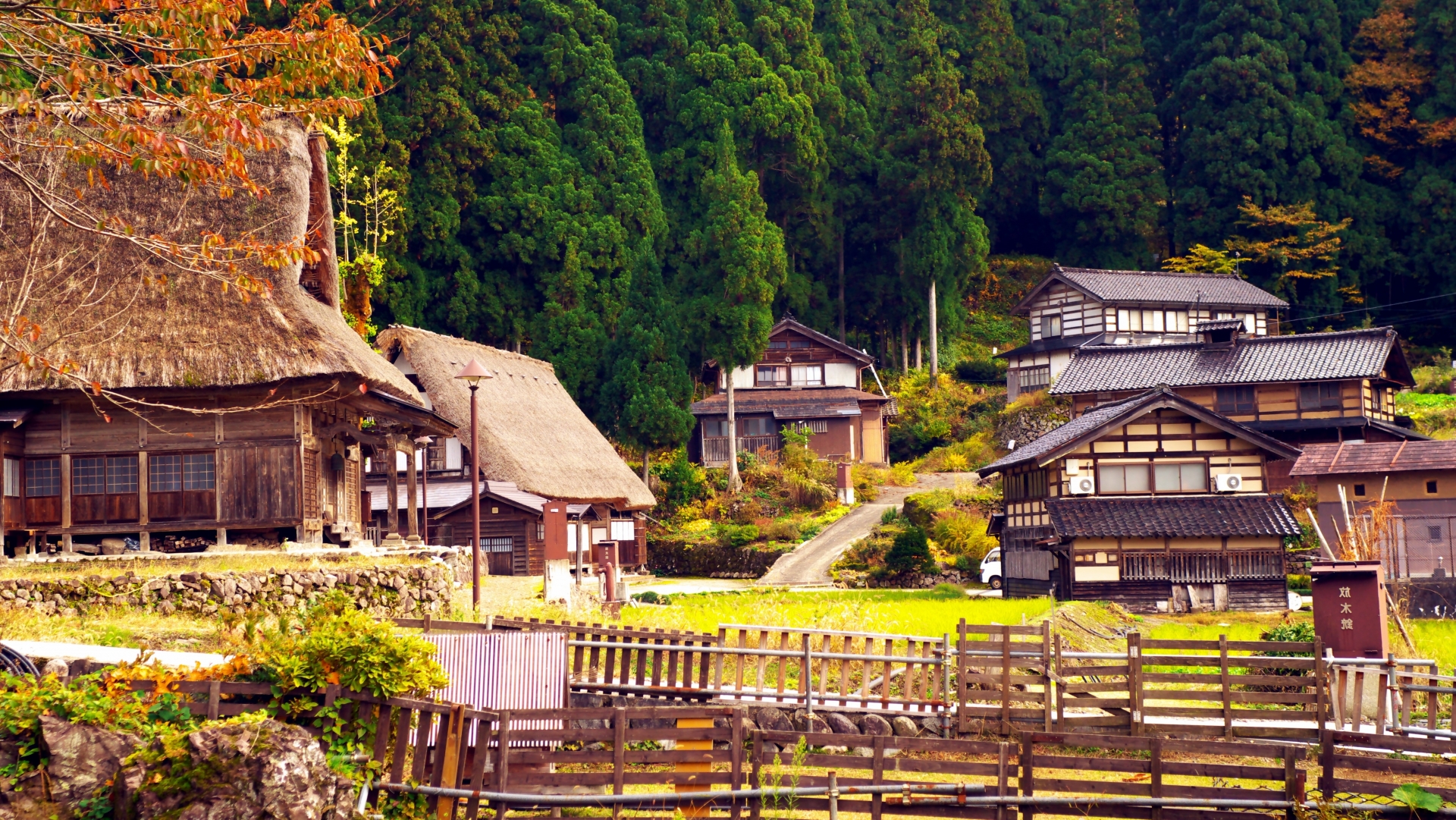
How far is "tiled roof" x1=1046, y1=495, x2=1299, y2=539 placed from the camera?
1292 inches

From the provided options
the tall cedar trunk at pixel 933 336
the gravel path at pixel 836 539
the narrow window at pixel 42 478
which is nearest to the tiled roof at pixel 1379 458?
the gravel path at pixel 836 539

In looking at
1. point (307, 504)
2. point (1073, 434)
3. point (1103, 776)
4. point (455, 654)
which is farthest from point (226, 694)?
point (1073, 434)

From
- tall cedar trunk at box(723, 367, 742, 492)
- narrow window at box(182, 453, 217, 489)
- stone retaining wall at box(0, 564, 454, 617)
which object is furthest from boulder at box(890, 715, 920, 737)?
tall cedar trunk at box(723, 367, 742, 492)

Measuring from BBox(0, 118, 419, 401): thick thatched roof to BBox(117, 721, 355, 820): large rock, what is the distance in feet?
36.6

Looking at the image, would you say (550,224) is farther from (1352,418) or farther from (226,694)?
(226,694)

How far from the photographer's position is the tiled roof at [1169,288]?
55.7 meters

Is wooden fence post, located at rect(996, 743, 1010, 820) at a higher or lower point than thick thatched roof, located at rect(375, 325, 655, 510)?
lower

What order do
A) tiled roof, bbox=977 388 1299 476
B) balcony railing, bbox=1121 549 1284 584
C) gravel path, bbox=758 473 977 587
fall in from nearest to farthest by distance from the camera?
balcony railing, bbox=1121 549 1284 584, tiled roof, bbox=977 388 1299 476, gravel path, bbox=758 473 977 587

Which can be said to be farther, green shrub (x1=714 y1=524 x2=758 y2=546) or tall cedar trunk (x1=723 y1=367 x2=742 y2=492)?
tall cedar trunk (x1=723 y1=367 x2=742 y2=492)

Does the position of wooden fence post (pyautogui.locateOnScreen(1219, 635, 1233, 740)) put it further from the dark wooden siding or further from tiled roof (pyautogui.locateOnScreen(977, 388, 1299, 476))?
tiled roof (pyautogui.locateOnScreen(977, 388, 1299, 476))

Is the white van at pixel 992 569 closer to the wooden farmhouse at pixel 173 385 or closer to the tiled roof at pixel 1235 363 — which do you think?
the tiled roof at pixel 1235 363

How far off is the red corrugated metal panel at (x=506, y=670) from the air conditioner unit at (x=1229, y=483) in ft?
81.5

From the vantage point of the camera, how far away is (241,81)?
36.6ft

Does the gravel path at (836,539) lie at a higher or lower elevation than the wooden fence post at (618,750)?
higher
